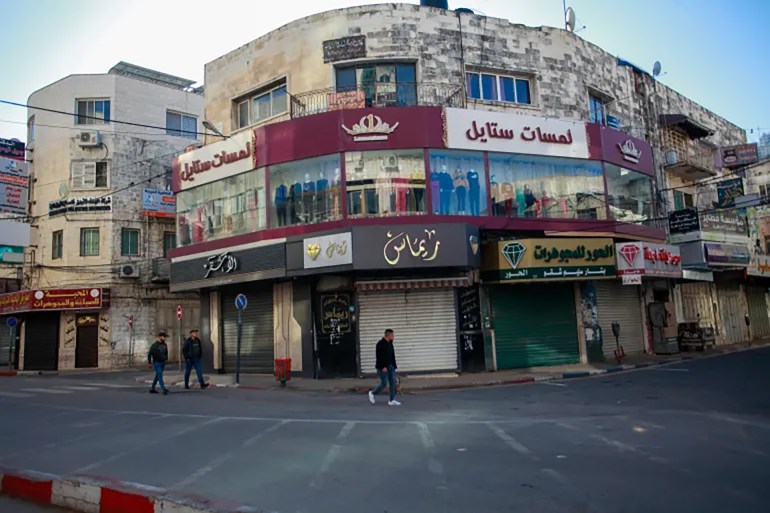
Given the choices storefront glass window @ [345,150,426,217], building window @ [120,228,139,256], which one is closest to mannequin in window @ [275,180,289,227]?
storefront glass window @ [345,150,426,217]

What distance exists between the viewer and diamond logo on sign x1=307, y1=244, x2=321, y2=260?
18172 millimetres

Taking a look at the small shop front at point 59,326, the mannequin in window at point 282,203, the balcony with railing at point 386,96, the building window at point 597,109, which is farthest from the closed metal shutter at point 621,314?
the small shop front at point 59,326

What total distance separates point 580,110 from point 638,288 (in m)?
8.08

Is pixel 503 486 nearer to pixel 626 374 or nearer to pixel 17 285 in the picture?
pixel 626 374

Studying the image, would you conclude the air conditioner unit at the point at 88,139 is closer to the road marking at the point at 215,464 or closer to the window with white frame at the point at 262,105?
the window with white frame at the point at 262,105

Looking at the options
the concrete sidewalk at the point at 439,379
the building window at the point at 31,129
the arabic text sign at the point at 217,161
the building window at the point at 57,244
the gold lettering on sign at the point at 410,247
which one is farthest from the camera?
the building window at the point at 31,129

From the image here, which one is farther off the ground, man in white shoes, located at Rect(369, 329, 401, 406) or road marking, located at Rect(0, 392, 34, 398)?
man in white shoes, located at Rect(369, 329, 401, 406)

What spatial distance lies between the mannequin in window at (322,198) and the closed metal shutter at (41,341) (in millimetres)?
20665

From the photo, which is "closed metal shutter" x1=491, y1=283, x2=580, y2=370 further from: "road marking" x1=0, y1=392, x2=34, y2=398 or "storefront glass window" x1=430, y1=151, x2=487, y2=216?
"road marking" x1=0, y1=392, x2=34, y2=398

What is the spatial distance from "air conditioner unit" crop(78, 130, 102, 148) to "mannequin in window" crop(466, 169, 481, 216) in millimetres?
22850

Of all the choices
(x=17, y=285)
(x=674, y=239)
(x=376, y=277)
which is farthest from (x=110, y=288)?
(x=674, y=239)

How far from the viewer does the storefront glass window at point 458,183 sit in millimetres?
19172

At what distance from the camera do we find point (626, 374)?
693 inches

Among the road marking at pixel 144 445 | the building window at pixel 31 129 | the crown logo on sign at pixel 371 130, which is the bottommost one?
the road marking at pixel 144 445
